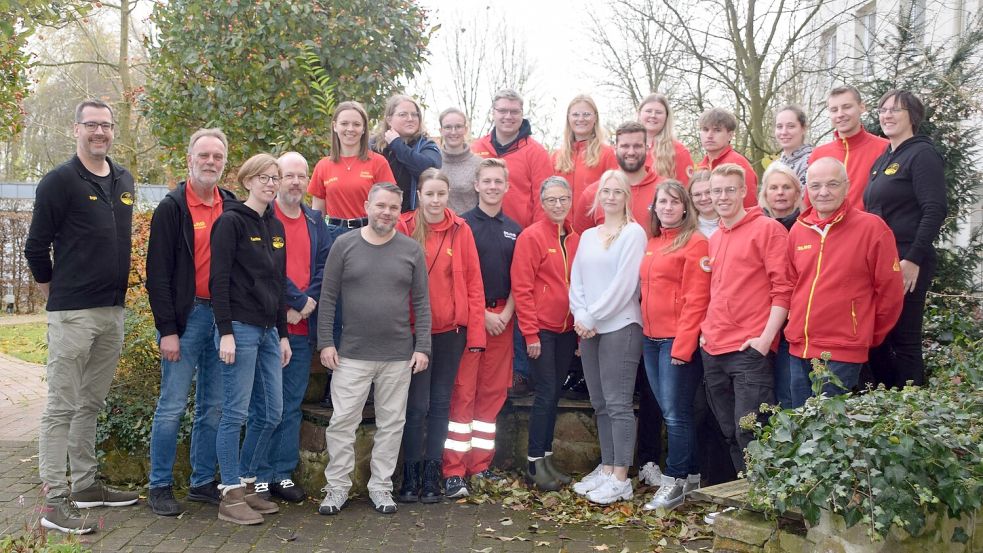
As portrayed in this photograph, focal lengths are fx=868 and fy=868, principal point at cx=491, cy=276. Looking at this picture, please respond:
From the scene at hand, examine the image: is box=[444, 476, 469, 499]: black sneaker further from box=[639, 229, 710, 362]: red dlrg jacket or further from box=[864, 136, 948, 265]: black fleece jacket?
box=[864, 136, 948, 265]: black fleece jacket

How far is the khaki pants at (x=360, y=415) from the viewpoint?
5621 mm

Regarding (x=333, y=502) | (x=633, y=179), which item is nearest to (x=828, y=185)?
(x=633, y=179)

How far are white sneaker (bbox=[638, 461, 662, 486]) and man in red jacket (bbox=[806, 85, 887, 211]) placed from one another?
227cm

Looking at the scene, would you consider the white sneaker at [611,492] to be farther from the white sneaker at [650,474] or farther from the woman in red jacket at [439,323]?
the woman in red jacket at [439,323]

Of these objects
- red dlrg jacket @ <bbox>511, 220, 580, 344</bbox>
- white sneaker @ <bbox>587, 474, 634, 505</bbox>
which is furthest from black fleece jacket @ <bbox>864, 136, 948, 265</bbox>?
white sneaker @ <bbox>587, 474, 634, 505</bbox>

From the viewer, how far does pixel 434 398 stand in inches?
236

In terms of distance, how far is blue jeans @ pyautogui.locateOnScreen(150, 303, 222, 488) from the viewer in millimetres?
5332

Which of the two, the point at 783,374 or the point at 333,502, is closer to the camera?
the point at 783,374

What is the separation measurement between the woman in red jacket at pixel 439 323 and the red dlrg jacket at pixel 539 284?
295 millimetres

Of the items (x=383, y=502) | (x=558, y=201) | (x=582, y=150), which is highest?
(x=582, y=150)

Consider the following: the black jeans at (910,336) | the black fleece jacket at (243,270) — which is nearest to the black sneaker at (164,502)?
the black fleece jacket at (243,270)

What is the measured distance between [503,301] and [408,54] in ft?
9.50

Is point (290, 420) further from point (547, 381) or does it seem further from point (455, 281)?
point (547, 381)

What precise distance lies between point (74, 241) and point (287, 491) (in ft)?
6.90
